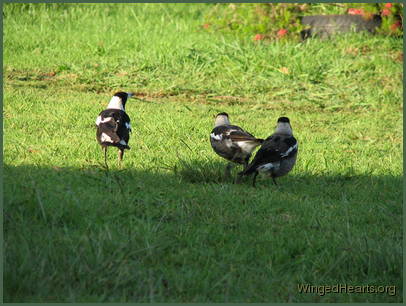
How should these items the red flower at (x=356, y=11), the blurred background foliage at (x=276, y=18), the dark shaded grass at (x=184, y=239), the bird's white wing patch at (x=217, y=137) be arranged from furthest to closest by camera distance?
the red flower at (x=356, y=11) < the blurred background foliage at (x=276, y=18) < the bird's white wing patch at (x=217, y=137) < the dark shaded grass at (x=184, y=239)

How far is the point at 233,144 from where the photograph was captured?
841 centimetres

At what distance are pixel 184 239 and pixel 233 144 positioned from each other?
8.50 feet

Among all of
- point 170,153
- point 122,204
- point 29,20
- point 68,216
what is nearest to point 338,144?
point 170,153

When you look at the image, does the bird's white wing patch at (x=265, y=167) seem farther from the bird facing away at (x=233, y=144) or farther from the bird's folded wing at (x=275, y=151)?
the bird facing away at (x=233, y=144)

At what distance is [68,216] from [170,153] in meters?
3.27

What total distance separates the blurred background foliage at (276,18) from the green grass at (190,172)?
0.55 metres

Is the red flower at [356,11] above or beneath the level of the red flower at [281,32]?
above

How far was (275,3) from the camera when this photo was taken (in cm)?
1730

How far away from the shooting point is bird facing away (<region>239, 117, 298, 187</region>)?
26.0 feet

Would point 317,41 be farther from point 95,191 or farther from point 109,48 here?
point 95,191

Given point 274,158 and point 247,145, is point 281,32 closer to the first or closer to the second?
point 247,145

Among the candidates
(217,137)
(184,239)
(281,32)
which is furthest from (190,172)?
(281,32)

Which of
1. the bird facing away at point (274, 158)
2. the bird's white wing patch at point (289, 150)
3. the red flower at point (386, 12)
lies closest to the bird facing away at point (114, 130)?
the bird facing away at point (274, 158)

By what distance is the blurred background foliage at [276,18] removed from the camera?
56.0 ft
